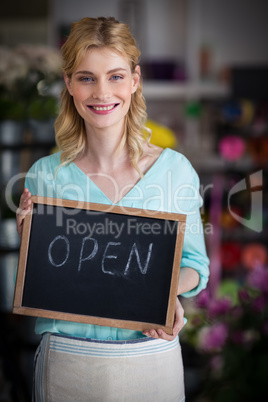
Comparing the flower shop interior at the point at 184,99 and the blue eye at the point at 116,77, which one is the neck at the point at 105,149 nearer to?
the blue eye at the point at 116,77

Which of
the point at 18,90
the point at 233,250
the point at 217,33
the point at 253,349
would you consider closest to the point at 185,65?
the point at 217,33

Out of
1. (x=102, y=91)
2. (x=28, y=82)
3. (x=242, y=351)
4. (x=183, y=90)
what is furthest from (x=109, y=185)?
(x=183, y=90)

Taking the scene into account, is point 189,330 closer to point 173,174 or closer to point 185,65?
point 173,174

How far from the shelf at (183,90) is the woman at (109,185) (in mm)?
3610

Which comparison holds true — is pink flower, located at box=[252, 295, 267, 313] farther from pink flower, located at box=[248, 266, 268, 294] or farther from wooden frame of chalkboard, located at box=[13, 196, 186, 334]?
wooden frame of chalkboard, located at box=[13, 196, 186, 334]

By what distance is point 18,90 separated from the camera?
240cm

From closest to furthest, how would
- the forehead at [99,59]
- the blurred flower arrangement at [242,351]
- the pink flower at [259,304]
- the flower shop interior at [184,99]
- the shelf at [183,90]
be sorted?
the blurred flower arrangement at [242,351], the pink flower at [259,304], the forehead at [99,59], the flower shop interior at [184,99], the shelf at [183,90]

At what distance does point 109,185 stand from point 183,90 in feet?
12.3

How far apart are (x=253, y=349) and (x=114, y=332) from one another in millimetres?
360

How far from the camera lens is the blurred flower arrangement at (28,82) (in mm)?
2293

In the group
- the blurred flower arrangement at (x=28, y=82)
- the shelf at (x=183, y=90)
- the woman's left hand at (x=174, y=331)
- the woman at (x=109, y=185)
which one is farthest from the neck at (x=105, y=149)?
the shelf at (x=183, y=90)

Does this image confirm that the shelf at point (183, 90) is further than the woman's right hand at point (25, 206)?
Yes

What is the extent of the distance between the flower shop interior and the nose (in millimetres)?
1092

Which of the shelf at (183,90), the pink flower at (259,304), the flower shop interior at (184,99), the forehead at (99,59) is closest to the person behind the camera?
the pink flower at (259,304)
